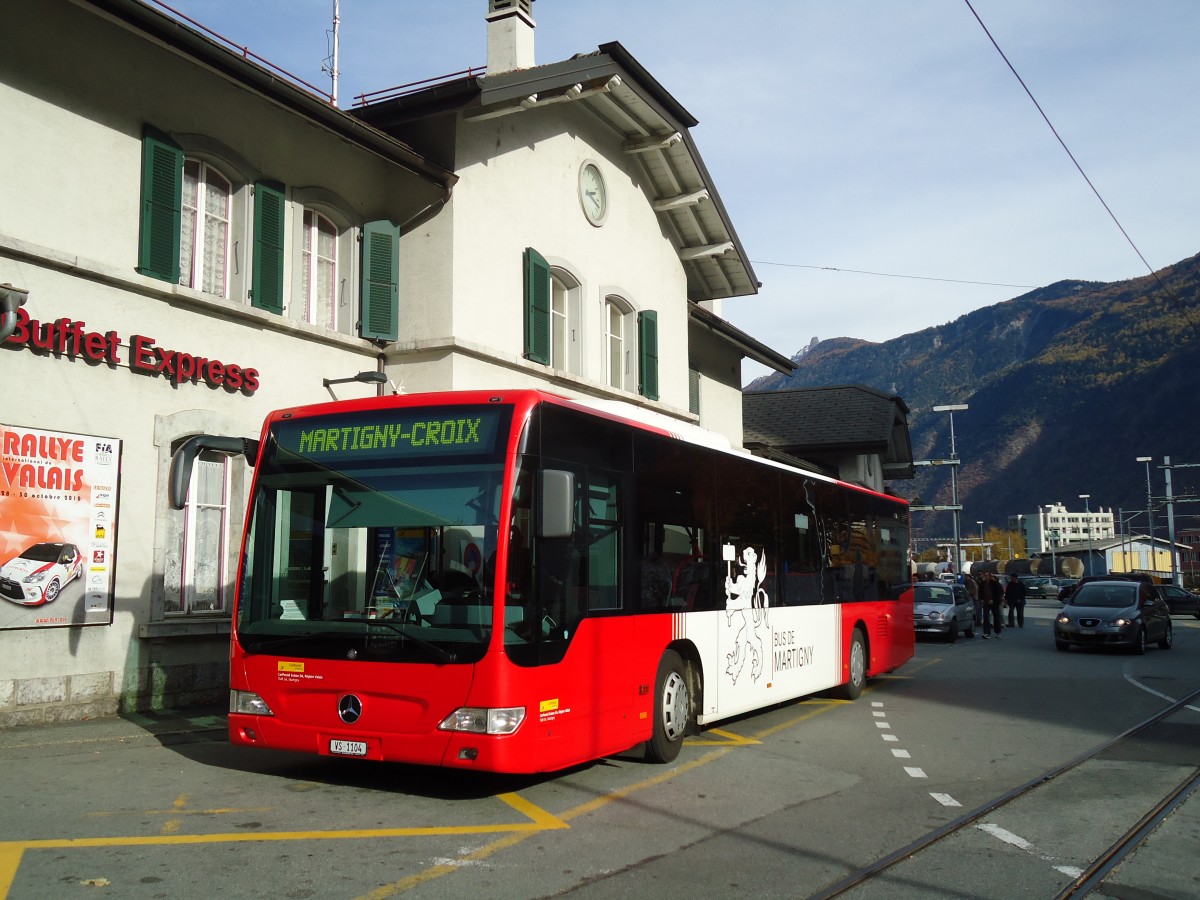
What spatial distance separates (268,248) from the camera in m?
14.2

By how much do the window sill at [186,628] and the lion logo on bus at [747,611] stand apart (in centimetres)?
555

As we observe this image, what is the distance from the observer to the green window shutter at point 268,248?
46.3 ft

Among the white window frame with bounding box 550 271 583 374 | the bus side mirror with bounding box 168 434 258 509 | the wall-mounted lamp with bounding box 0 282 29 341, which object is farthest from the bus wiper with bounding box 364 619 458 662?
the white window frame with bounding box 550 271 583 374

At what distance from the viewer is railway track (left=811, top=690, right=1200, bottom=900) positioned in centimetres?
597

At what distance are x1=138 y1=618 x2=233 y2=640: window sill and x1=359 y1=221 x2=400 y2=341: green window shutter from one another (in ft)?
15.1

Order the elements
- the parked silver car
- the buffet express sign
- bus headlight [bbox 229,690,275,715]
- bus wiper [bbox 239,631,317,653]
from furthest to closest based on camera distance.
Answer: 1. the parked silver car
2. the buffet express sign
3. bus headlight [bbox 229,690,275,715]
4. bus wiper [bbox 239,631,317,653]

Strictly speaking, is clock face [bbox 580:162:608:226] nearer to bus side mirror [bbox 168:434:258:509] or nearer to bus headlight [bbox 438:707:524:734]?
bus side mirror [bbox 168:434:258:509]

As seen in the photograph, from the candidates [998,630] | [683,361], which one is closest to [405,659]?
[683,361]

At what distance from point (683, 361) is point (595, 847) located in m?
17.4

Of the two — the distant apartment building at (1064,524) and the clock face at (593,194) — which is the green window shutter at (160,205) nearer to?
the clock face at (593,194)

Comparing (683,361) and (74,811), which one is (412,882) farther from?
(683,361)

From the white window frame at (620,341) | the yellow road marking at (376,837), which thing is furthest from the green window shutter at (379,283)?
the yellow road marking at (376,837)

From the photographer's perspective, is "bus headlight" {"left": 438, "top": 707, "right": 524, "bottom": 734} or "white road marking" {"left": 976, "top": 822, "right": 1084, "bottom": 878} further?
"bus headlight" {"left": 438, "top": 707, "right": 524, "bottom": 734}

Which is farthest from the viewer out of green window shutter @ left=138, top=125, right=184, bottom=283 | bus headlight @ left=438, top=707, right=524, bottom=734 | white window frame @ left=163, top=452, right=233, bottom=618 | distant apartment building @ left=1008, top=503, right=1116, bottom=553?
distant apartment building @ left=1008, top=503, right=1116, bottom=553
